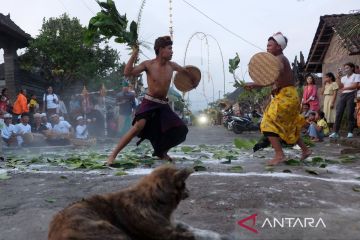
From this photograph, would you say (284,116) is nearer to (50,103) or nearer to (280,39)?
(280,39)

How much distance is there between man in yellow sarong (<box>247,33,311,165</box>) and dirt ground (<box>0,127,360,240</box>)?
2.32ft

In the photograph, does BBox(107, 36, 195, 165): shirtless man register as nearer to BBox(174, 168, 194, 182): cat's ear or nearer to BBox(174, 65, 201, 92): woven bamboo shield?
BBox(174, 65, 201, 92): woven bamboo shield

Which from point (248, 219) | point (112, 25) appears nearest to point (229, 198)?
point (248, 219)

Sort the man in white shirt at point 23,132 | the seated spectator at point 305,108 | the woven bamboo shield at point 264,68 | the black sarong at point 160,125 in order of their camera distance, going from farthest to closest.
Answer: the seated spectator at point 305,108, the man in white shirt at point 23,132, the black sarong at point 160,125, the woven bamboo shield at point 264,68

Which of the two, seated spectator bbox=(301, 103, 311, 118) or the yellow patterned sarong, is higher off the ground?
seated spectator bbox=(301, 103, 311, 118)

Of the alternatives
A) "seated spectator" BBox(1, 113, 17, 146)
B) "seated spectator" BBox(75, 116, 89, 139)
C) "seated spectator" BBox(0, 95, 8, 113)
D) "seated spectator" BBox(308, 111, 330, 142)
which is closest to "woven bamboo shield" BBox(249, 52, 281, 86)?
"seated spectator" BBox(308, 111, 330, 142)

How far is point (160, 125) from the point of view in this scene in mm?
6117

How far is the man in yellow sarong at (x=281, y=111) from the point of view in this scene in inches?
227

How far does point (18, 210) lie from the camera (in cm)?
354

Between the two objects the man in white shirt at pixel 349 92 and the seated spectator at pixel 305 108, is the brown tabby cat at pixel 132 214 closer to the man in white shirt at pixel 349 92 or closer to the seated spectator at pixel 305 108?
the man in white shirt at pixel 349 92

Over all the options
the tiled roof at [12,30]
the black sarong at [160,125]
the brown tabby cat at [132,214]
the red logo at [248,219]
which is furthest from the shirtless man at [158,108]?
the tiled roof at [12,30]

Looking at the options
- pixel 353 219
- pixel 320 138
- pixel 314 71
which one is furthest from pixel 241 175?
pixel 314 71

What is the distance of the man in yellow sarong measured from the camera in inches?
227

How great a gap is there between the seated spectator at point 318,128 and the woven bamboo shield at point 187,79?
A: 19.0ft
